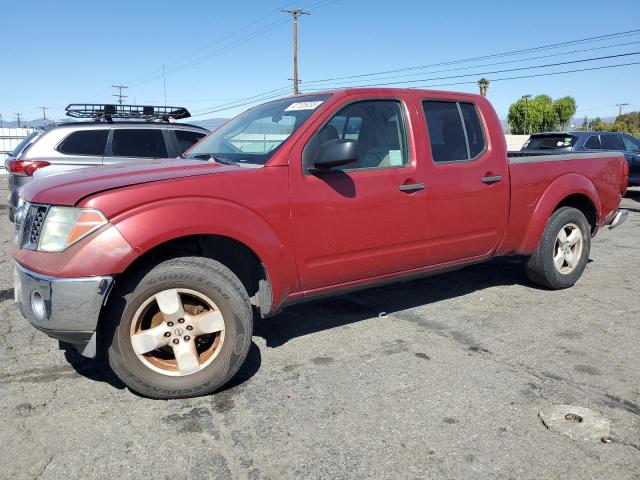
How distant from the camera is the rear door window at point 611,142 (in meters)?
13.0

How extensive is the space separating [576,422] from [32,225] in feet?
10.5

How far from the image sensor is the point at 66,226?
9.64 feet

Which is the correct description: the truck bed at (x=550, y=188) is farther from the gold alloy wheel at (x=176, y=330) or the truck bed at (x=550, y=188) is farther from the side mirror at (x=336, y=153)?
the gold alloy wheel at (x=176, y=330)

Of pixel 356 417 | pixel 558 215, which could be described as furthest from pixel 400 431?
pixel 558 215

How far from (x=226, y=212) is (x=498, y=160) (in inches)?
101

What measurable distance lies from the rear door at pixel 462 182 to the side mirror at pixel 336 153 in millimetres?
946

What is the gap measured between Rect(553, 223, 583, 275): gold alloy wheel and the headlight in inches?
165

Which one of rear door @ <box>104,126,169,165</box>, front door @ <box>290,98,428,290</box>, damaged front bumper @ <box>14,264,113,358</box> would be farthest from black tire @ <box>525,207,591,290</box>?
rear door @ <box>104,126,169,165</box>

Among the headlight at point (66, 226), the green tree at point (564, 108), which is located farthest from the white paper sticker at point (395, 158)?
the green tree at point (564, 108)

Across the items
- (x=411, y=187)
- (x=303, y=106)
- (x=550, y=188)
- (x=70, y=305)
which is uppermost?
(x=303, y=106)

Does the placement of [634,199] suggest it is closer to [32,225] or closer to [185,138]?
[185,138]

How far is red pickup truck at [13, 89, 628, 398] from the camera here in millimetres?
2938

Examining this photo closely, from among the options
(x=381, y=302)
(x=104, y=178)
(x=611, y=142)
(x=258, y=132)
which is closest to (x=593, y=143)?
(x=611, y=142)

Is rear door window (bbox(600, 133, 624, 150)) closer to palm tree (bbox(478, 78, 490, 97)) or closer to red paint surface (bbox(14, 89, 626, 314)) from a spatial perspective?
red paint surface (bbox(14, 89, 626, 314))
